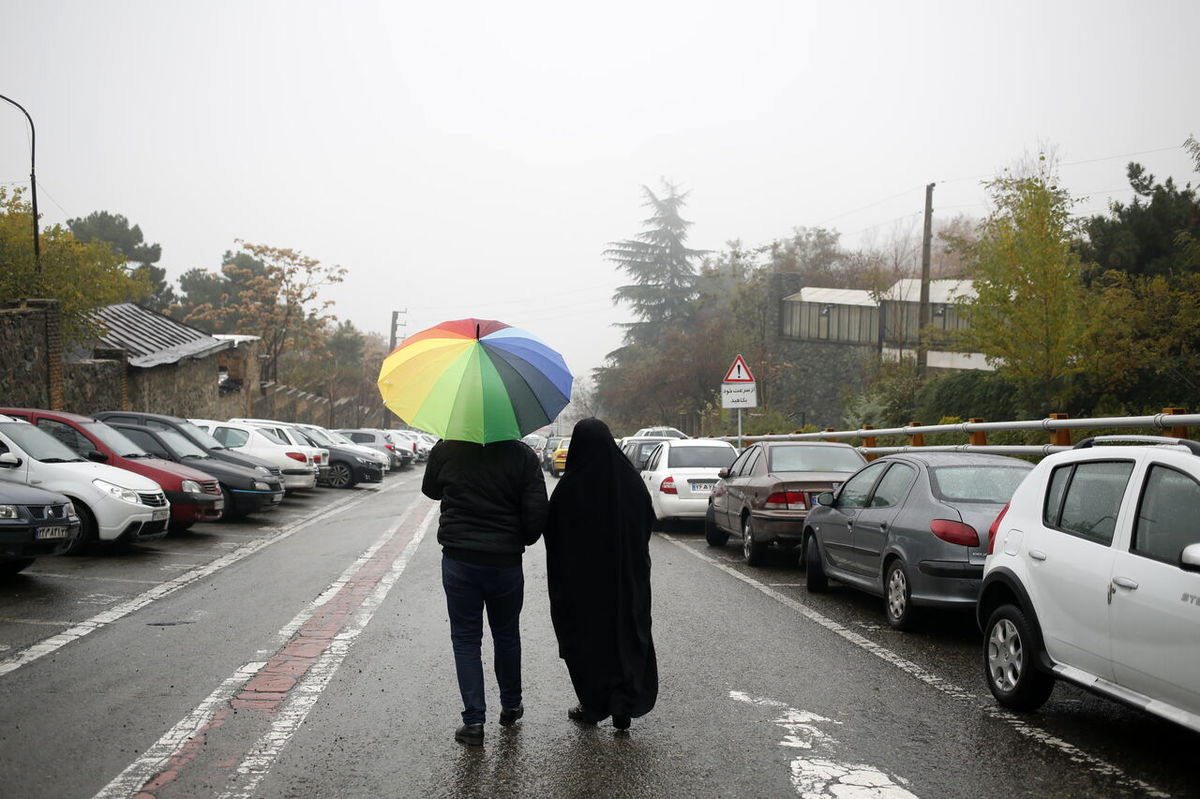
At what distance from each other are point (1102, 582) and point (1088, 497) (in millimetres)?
646

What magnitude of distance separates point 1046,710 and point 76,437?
14230 millimetres

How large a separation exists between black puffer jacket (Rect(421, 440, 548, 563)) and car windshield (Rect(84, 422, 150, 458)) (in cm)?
1207

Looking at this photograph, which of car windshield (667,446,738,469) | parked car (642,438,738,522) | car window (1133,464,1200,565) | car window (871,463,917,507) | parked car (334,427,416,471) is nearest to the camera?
car window (1133,464,1200,565)

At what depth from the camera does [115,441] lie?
53.9ft

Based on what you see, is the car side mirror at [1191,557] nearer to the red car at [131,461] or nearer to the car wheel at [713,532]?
the car wheel at [713,532]

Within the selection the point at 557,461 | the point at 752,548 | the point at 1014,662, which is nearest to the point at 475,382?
the point at 1014,662

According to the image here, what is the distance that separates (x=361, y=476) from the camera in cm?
3108

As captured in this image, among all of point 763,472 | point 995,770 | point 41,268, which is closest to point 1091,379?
point 763,472

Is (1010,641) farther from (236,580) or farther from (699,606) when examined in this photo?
(236,580)

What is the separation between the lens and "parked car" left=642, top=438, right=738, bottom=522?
58.1ft

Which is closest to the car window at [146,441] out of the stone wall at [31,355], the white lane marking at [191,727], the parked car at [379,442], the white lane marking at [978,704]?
the stone wall at [31,355]

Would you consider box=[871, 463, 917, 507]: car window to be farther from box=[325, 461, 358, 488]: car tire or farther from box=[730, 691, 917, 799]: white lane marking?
box=[325, 461, 358, 488]: car tire

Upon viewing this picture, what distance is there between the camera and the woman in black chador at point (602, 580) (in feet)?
18.7

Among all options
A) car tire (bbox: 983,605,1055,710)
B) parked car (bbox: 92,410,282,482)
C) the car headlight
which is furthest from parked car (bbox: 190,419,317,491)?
car tire (bbox: 983,605,1055,710)
